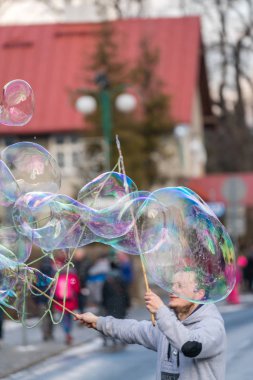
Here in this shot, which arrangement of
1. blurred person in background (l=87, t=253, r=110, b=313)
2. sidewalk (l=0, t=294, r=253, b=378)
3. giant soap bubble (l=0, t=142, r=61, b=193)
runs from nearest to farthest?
giant soap bubble (l=0, t=142, r=61, b=193) < sidewalk (l=0, t=294, r=253, b=378) < blurred person in background (l=87, t=253, r=110, b=313)

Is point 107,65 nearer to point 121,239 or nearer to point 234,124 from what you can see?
point 121,239

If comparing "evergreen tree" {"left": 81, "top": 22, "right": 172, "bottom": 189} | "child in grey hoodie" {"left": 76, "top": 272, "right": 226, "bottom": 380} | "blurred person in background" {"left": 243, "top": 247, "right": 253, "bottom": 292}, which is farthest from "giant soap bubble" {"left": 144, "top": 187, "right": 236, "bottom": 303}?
"blurred person in background" {"left": 243, "top": 247, "right": 253, "bottom": 292}

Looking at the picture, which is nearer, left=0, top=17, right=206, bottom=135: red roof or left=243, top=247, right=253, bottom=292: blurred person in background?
left=243, top=247, right=253, bottom=292: blurred person in background

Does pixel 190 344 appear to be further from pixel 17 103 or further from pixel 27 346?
pixel 27 346

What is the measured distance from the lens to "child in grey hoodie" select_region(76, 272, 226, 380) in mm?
5977

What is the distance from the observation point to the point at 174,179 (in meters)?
41.2

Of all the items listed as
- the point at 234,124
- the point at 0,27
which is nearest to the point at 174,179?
the point at 0,27

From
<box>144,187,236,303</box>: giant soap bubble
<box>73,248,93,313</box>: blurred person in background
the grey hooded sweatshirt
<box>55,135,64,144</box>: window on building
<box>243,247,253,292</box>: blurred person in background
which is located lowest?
<box>243,247,253,292</box>: blurred person in background

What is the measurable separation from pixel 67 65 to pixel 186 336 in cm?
4465

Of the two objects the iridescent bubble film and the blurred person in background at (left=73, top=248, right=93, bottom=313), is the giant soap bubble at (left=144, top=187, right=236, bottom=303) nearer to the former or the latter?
the iridescent bubble film

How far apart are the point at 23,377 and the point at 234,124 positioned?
51847mm

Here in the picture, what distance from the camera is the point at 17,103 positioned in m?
9.08

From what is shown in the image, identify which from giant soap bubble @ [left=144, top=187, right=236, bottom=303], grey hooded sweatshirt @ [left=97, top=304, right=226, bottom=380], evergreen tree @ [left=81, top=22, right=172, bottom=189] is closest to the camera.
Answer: grey hooded sweatshirt @ [left=97, top=304, right=226, bottom=380]

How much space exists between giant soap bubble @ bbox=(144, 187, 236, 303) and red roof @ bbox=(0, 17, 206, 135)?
40.0m
